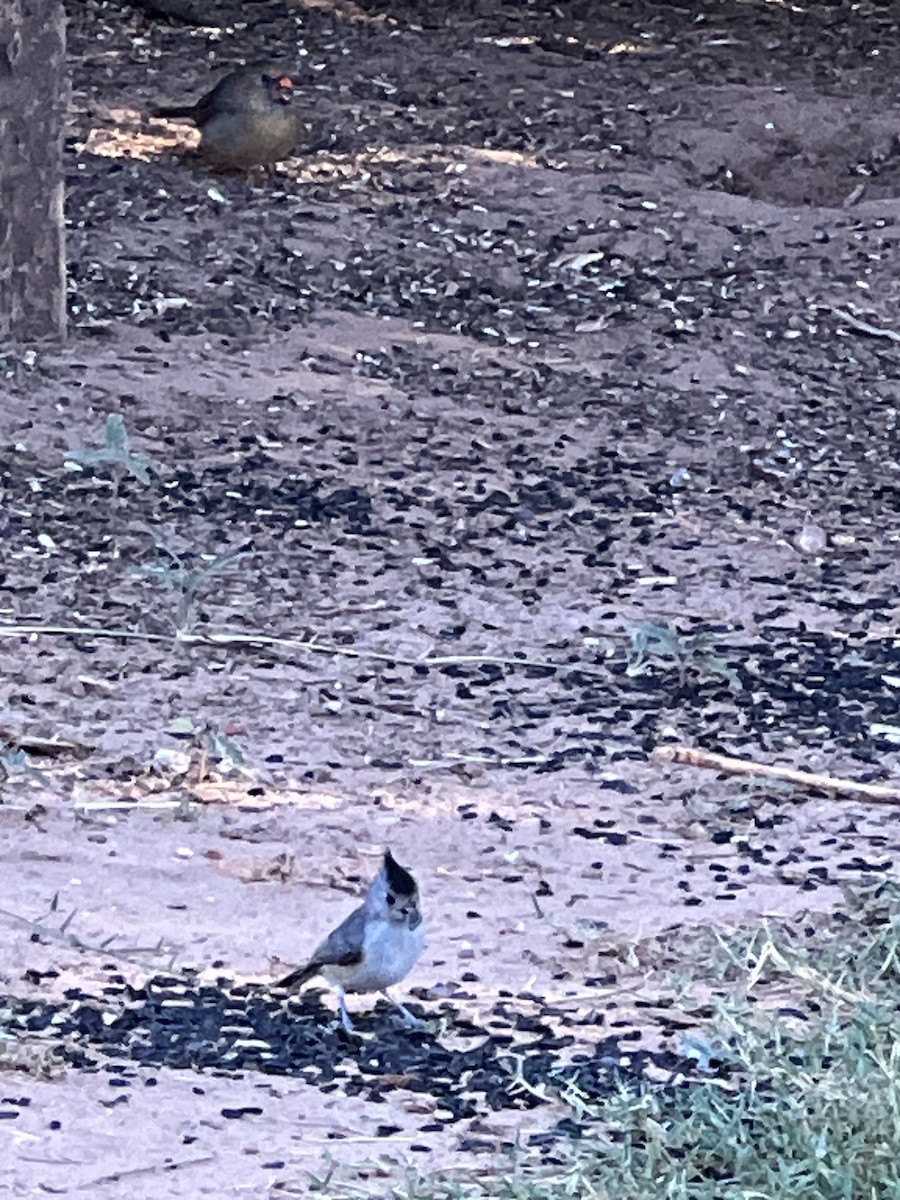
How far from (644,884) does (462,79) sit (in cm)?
731

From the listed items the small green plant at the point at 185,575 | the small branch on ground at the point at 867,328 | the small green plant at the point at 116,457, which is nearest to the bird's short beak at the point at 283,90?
the small branch on ground at the point at 867,328

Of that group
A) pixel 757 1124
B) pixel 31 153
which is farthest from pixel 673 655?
pixel 31 153

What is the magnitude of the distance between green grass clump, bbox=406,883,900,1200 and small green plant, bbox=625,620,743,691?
1.91 metres

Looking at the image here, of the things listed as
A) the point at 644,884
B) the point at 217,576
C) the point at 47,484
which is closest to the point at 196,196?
the point at 47,484

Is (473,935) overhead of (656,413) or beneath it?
overhead

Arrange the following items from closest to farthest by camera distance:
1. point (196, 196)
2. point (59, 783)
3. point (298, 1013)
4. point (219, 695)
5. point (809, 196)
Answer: point (298, 1013) < point (59, 783) < point (219, 695) < point (196, 196) < point (809, 196)

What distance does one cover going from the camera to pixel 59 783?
502 centimetres

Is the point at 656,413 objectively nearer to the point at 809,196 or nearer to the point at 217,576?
the point at 217,576

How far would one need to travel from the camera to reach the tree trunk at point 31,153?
298 inches

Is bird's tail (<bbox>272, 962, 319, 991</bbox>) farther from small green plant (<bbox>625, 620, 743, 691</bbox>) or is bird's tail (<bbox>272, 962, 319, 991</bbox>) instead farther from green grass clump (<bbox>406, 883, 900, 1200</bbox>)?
small green plant (<bbox>625, 620, 743, 691</bbox>)

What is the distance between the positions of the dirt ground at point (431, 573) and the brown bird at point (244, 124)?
169mm

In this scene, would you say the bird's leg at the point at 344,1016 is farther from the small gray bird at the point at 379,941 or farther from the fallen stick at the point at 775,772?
the fallen stick at the point at 775,772

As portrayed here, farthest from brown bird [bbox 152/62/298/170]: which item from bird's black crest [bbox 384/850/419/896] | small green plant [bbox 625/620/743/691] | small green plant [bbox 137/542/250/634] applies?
bird's black crest [bbox 384/850/419/896]

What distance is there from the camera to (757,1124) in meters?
3.43
